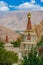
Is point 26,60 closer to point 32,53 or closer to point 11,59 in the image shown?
point 32,53

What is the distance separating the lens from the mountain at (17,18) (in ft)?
269

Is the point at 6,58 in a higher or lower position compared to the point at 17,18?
lower

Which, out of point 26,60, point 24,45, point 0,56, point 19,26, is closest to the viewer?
point 26,60

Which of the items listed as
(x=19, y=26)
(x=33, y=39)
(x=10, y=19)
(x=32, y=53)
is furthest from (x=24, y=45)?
(x=10, y=19)

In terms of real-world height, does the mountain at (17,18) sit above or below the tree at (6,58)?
above

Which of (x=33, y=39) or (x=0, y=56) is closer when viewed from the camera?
(x=0, y=56)

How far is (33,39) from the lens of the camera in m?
32.4

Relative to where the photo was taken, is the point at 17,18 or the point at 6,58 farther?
the point at 17,18

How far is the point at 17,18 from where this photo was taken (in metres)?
87.6

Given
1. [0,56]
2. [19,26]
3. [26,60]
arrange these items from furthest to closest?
1. [19,26]
2. [0,56]
3. [26,60]

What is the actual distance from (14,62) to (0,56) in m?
1.15

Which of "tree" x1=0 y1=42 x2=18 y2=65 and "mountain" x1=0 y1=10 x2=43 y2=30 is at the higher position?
"mountain" x1=0 y1=10 x2=43 y2=30

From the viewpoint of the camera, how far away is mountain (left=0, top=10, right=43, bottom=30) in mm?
82012

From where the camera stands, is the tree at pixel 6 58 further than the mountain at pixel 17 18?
No
